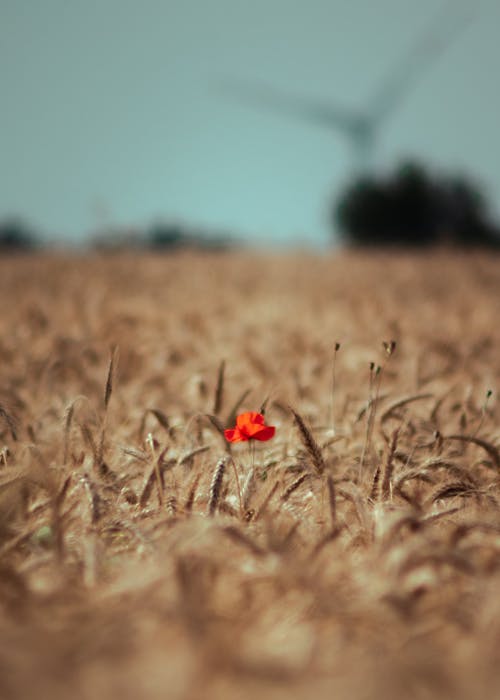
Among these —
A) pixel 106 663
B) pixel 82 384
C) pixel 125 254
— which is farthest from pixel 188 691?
pixel 125 254

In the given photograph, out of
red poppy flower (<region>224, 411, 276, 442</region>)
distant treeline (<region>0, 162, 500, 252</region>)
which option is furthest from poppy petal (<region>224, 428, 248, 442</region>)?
distant treeline (<region>0, 162, 500, 252</region>)

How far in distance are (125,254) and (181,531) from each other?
833 cm

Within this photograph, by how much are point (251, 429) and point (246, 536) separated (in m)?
0.35

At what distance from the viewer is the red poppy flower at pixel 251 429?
1.10 metres

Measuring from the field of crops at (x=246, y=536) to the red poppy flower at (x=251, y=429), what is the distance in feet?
0.20

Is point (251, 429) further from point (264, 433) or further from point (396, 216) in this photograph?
point (396, 216)

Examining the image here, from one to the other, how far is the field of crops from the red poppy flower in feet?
0.20

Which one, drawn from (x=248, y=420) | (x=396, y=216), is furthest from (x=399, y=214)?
(x=248, y=420)

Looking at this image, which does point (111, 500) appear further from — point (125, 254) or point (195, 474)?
point (125, 254)

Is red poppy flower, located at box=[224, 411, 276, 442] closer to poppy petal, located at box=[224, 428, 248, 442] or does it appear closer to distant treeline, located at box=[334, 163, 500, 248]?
poppy petal, located at box=[224, 428, 248, 442]

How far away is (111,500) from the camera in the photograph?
1.08 m

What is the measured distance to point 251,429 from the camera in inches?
43.4

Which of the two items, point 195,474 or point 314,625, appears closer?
point 314,625

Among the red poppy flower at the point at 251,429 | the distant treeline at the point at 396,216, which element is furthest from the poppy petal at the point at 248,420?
the distant treeline at the point at 396,216
